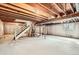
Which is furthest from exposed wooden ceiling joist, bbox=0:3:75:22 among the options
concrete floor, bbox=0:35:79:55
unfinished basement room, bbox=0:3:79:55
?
concrete floor, bbox=0:35:79:55

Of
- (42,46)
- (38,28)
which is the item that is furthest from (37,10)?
(42,46)

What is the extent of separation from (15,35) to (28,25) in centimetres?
40

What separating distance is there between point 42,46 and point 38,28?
1.56 feet

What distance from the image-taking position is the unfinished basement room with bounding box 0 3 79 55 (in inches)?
80.0

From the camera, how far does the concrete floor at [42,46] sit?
6.64 ft

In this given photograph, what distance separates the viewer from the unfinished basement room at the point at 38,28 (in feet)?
6.66

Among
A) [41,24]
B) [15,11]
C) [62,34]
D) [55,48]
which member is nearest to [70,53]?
[55,48]

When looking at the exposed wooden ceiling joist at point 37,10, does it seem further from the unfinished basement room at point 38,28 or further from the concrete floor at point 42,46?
the concrete floor at point 42,46

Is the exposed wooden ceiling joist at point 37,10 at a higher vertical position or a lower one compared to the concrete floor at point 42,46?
higher

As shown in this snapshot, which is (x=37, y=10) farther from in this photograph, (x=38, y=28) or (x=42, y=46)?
(x=42, y=46)

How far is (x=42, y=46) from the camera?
2168 mm

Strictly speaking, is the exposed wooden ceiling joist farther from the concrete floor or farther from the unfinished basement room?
the concrete floor

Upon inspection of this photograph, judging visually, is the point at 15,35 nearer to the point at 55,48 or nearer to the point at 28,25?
the point at 28,25

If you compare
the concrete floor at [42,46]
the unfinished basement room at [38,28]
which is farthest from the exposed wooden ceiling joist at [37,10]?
the concrete floor at [42,46]
